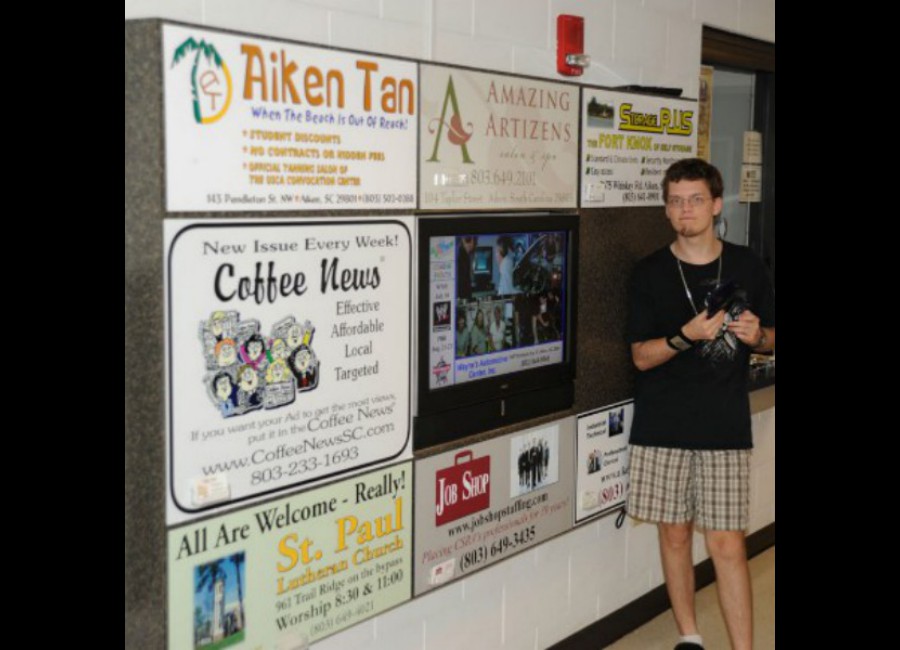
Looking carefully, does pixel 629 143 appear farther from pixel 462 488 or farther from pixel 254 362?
pixel 254 362

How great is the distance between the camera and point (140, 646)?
89.6 inches

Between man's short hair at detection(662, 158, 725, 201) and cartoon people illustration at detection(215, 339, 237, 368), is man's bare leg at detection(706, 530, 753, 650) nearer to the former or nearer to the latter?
man's short hair at detection(662, 158, 725, 201)

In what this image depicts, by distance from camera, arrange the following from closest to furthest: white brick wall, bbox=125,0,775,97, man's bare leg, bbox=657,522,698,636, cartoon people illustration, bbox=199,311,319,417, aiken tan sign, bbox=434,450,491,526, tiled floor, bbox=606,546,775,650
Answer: cartoon people illustration, bbox=199,311,319,417
white brick wall, bbox=125,0,775,97
aiken tan sign, bbox=434,450,491,526
man's bare leg, bbox=657,522,698,636
tiled floor, bbox=606,546,775,650

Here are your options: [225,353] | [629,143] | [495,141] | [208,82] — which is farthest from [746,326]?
[208,82]

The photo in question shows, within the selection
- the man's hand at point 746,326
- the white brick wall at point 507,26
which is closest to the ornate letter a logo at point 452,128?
the white brick wall at point 507,26

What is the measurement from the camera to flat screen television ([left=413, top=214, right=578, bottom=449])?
9.42 ft

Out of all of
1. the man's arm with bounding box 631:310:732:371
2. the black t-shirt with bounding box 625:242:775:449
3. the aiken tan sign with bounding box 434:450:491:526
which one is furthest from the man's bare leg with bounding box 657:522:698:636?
the aiken tan sign with bounding box 434:450:491:526

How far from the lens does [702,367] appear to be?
3.39 metres

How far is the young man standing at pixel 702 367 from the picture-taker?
11.1 feet

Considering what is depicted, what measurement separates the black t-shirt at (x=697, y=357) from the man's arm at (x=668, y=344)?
43 millimetres

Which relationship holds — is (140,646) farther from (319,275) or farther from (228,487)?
(319,275)

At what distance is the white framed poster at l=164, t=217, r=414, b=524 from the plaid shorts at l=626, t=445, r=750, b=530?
1.06 m

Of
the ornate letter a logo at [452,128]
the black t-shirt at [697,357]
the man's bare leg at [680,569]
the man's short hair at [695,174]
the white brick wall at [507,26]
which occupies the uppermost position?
the white brick wall at [507,26]

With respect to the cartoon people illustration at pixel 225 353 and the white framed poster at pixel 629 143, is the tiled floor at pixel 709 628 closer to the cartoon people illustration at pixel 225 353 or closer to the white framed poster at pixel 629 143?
the white framed poster at pixel 629 143
